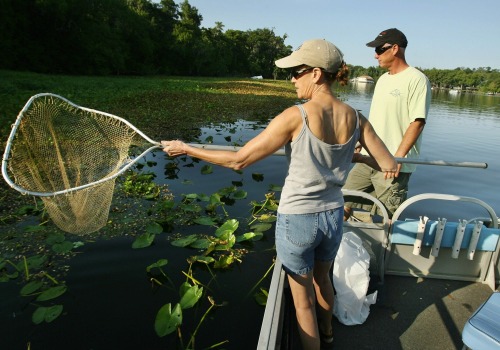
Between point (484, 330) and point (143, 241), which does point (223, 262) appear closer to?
point (143, 241)

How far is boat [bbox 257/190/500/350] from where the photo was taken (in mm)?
2520

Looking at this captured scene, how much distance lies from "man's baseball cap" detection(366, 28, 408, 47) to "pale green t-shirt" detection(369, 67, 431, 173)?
247 millimetres

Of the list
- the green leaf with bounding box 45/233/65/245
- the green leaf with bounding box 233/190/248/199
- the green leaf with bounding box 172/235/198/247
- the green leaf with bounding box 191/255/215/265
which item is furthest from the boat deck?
the green leaf with bounding box 233/190/248/199

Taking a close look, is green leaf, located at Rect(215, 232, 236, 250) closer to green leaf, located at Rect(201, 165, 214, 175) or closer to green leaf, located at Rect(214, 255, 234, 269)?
green leaf, located at Rect(214, 255, 234, 269)

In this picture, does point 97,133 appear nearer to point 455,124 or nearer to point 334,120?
point 334,120

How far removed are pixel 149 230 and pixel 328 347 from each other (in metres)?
2.75

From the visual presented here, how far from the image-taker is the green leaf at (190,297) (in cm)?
306

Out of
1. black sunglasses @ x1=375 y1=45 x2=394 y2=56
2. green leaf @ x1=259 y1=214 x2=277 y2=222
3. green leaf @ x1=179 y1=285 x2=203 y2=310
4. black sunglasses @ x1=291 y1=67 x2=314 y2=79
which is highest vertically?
black sunglasses @ x1=375 y1=45 x2=394 y2=56

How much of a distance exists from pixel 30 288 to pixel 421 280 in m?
3.74

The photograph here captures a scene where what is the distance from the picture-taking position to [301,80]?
169cm

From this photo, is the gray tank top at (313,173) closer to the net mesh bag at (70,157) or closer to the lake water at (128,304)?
the net mesh bag at (70,157)

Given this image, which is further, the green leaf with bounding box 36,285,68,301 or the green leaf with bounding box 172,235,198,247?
the green leaf with bounding box 172,235,198,247

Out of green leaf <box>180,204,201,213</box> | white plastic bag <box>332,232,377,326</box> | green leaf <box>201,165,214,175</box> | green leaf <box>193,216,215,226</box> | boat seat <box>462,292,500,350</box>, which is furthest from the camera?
green leaf <box>201,165,214,175</box>

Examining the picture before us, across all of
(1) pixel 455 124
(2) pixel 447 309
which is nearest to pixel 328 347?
(2) pixel 447 309
